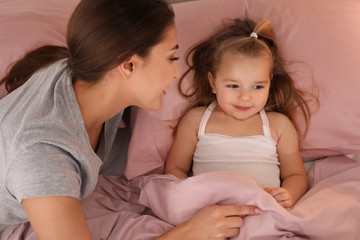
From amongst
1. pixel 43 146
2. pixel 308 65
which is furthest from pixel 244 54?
pixel 43 146

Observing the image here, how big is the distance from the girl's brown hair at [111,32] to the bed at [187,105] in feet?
1.14

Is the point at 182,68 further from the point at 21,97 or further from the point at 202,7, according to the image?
the point at 21,97

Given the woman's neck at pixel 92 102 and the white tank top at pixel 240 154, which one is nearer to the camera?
the woman's neck at pixel 92 102

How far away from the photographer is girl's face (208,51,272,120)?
123 centimetres

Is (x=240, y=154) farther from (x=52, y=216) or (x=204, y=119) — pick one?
(x=52, y=216)

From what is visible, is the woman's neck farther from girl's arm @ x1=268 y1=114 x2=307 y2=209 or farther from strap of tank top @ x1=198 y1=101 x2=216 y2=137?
girl's arm @ x1=268 y1=114 x2=307 y2=209

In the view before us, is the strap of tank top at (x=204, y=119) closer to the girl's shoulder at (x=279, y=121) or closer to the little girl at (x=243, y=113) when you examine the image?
the little girl at (x=243, y=113)

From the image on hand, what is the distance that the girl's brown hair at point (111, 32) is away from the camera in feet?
3.01

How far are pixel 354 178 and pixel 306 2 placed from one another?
565 mm

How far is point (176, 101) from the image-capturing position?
1331 mm

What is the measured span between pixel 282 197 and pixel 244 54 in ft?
1.40

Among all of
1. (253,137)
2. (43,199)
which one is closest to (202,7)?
(253,137)

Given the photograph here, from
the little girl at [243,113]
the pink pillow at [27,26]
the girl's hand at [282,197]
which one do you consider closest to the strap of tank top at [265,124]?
the little girl at [243,113]

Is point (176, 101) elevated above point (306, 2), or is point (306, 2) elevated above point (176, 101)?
A: point (306, 2)
